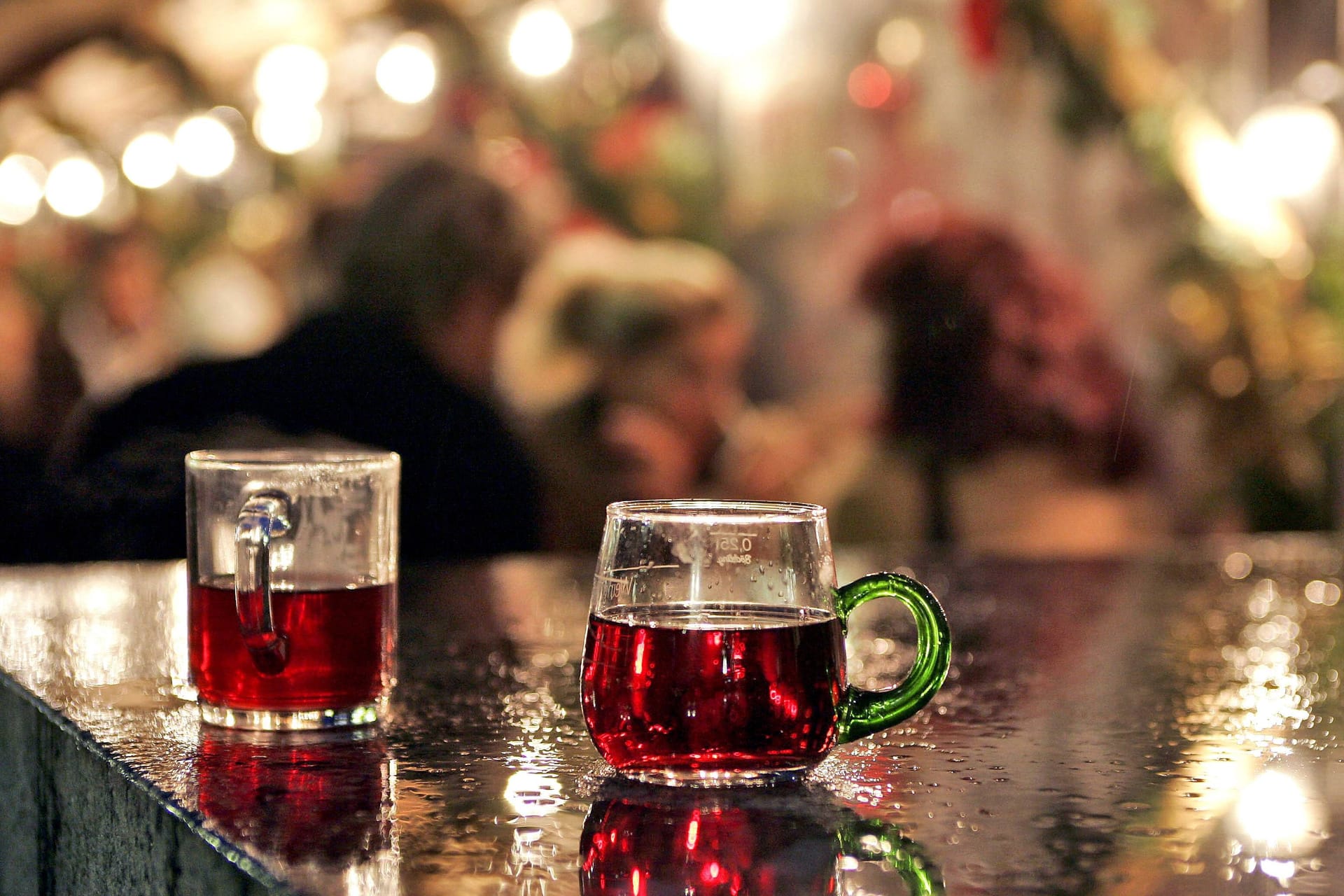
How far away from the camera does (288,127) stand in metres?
3.61

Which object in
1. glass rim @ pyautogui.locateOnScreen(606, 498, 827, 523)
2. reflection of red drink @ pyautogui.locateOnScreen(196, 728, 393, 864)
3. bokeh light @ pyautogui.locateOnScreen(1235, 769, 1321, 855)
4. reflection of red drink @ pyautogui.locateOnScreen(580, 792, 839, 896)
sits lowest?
bokeh light @ pyautogui.locateOnScreen(1235, 769, 1321, 855)

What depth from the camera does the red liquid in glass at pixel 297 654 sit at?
602 millimetres

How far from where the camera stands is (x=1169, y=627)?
947 mm

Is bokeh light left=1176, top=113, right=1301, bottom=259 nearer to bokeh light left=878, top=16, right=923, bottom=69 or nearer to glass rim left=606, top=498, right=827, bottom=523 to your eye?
bokeh light left=878, top=16, right=923, bottom=69

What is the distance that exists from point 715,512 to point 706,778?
91 mm

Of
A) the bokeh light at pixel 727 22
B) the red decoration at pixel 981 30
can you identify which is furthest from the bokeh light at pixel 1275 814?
the red decoration at pixel 981 30

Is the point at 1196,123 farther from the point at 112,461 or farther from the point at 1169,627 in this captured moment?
the point at 1169,627

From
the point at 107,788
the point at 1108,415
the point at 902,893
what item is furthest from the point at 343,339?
the point at 1108,415

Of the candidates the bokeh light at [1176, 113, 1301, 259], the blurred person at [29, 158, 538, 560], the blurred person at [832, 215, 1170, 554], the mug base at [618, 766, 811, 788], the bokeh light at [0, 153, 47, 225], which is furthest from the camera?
the bokeh light at [1176, 113, 1301, 259]

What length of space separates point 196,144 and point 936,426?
1.88 meters

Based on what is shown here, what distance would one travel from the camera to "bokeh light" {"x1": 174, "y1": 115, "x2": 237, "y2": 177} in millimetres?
3539

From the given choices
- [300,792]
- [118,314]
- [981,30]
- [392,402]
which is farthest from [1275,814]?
[981,30]

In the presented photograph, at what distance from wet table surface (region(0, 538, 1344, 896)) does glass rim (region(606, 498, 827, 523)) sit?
89 mm

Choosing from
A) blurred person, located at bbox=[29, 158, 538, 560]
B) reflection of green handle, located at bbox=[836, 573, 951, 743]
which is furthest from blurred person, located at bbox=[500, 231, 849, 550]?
reflection of green handle, located at bbox=[836, 573, 951, 743]
